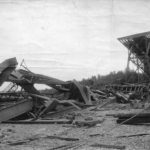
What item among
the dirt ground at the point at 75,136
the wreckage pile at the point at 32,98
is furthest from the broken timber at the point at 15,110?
the dirt ground at the point at 75,136

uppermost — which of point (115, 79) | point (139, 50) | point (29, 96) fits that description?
point (139, 50)

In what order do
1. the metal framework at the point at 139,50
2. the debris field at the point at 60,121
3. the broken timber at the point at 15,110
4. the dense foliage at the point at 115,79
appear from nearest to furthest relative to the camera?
the debris field at the point at 60,121 → the broken timber at the point at 15,110 → the metal framework at the point at 139,50 → the dense foliage at the point at 115,79

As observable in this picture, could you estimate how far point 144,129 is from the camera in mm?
9383

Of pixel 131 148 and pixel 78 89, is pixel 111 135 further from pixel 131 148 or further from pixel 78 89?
pixel 78 89

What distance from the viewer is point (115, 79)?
33.4 meters

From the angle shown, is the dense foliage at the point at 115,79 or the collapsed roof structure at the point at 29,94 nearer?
the collapsed roof structure at the point at 29,94

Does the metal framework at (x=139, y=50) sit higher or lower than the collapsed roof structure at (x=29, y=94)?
higher

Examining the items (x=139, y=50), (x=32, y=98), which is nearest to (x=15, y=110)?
(x=32, y=98)

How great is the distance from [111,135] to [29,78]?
7.64 m

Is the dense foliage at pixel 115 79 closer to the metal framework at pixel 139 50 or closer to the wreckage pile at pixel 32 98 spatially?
the metal framework at pixel 139 50

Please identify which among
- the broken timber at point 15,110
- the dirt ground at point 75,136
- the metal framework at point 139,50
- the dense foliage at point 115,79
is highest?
the metal framework at point 139,50

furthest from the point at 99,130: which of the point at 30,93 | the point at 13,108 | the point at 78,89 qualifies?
the point at 78,89

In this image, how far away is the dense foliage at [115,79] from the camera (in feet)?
102

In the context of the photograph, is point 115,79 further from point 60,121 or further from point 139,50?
point 60,121
